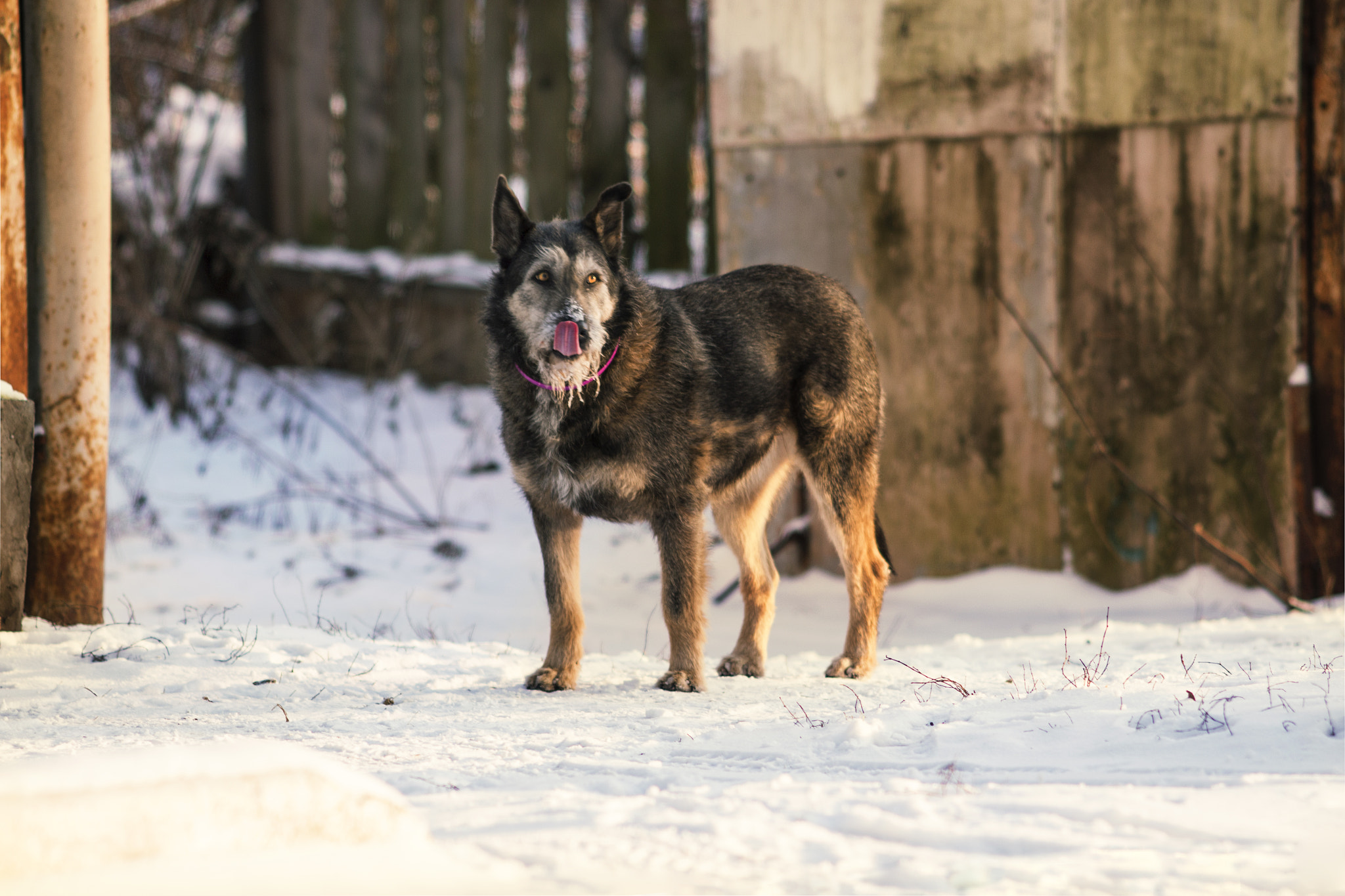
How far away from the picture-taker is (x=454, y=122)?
39.1 feet

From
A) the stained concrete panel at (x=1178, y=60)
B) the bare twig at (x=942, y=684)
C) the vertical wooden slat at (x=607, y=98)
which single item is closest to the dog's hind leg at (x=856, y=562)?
the bare twig at (x=942, y=684)

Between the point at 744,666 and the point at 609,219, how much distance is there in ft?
6.73

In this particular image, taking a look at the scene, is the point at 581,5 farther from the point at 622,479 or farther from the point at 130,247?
the point at 622,479

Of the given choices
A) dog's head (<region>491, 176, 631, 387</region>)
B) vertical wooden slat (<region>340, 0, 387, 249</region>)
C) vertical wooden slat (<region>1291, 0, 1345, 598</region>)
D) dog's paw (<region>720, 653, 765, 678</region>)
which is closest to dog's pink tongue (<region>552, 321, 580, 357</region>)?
dog's head (<region>491, 176, 631, 387</region>)

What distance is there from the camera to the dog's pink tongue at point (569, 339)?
4.77 metres

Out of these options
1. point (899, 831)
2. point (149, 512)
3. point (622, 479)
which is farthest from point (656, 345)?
point (149, 512)

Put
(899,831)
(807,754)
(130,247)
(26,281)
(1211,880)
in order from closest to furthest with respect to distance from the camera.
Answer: (1211,880), (899,831), (807,754), (26,281), (130,247)

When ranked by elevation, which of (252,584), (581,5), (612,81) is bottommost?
(252,584)

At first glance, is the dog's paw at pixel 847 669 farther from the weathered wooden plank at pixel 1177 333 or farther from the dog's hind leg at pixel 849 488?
the weathered wooden plank at pixel 1177 333

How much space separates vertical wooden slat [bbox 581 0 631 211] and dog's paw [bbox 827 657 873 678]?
19.9 feet

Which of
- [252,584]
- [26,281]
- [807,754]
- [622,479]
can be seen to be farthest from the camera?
[252,584]

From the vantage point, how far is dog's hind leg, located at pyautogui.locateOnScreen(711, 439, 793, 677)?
18.7 feet

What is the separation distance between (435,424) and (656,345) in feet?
20.6

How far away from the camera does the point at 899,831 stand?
3.00m
